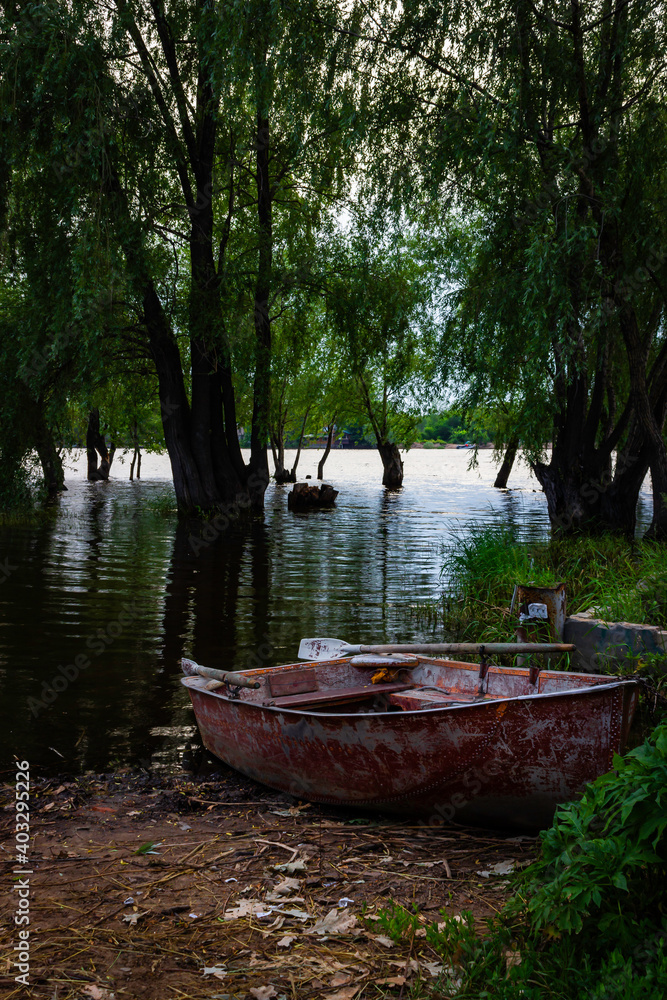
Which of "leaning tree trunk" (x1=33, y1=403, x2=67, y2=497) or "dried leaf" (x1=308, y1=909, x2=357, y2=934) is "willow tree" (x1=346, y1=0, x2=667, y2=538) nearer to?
"dried leaf" (x1=308, y1=909, x2=357, y2=934)

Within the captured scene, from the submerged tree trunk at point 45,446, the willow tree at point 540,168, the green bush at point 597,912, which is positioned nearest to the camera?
the green bush at point 597,912

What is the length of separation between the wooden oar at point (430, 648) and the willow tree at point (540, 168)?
15.7 ft

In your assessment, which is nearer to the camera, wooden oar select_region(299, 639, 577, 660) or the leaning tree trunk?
wooden oar select_region(299, 639, 577, 660)

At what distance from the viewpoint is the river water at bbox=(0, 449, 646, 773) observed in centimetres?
705

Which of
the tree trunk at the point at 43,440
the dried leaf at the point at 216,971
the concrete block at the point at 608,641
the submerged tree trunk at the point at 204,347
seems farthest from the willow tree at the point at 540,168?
the tree trunk at the point at 43,440

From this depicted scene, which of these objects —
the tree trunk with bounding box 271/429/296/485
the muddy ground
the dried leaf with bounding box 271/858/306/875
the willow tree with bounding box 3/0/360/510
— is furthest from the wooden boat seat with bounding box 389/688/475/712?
A: the tree trunk with bounding box 271/429/296/485

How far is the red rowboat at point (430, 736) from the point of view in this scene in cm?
465

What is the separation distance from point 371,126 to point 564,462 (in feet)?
22.5

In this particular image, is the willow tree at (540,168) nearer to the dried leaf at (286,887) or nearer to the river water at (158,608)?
the river water at (158,608)

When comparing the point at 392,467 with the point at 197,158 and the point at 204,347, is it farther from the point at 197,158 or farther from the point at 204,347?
the point at 197,158

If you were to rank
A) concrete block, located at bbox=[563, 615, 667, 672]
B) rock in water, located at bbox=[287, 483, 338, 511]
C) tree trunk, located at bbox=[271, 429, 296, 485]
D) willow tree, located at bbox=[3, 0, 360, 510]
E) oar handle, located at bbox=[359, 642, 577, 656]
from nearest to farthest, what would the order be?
1. oar handle, located at bbox=[359, 642, 577, 656]
2. concrete block, located at bbox=[563, 615, 667, 672]
3. willow tree, located at bbox=[3, 0, 360, 510]
4. rock in water, located at bbox=[287, 483, 338, 511]
5. tree trunk, located at bbox=[271, 429, 296, 485]

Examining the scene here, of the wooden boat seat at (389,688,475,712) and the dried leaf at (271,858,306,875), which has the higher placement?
the wooden boat seat at (389,688,475,712)

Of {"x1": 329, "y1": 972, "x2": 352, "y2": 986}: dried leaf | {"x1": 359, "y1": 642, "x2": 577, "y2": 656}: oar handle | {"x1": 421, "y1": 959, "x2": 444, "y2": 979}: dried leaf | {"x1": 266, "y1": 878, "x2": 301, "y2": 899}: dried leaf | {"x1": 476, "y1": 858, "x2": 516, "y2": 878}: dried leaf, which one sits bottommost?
{"x1": 266, "y1": 878, "x2": 301, "y2": 899}: dried leaf

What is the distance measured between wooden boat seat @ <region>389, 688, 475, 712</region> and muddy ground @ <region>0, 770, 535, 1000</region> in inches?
36.9
